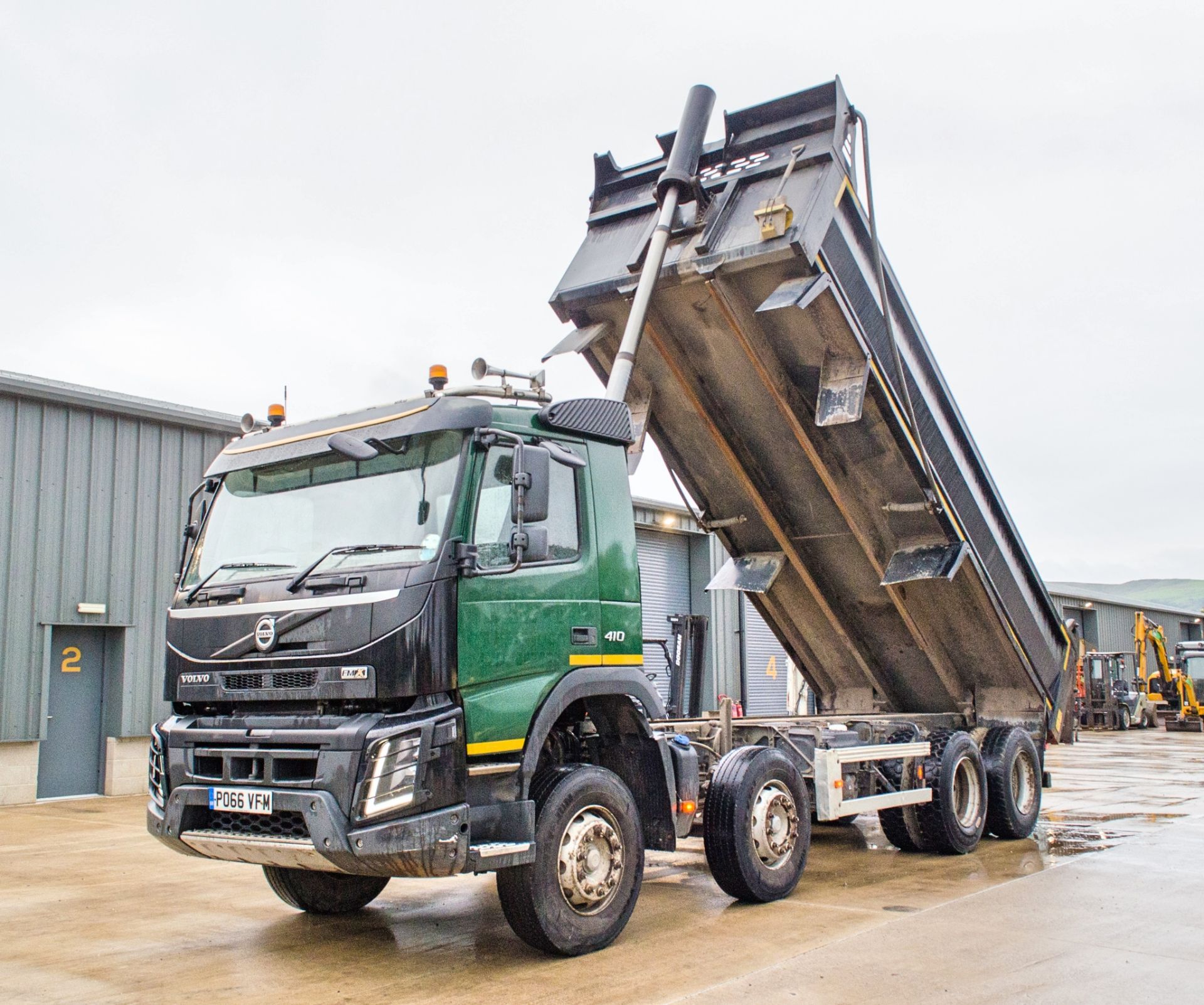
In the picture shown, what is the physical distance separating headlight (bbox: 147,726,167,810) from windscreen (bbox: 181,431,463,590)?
0.78 meters

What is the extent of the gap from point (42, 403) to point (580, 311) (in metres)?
8.43

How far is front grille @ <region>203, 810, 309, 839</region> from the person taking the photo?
495 cm

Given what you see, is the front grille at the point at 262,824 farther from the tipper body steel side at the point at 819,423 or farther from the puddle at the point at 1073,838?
the puddle at the point at 1073,838

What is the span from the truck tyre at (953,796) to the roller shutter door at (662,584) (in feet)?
37.6

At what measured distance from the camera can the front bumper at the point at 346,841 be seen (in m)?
4.74

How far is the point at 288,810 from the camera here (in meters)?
4.92

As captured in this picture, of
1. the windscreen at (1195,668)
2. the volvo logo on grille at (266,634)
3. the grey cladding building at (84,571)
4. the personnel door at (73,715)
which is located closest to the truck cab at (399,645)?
the volvo logo on grille at (266,634)

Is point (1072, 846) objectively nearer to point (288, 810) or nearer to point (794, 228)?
point (794, 228)

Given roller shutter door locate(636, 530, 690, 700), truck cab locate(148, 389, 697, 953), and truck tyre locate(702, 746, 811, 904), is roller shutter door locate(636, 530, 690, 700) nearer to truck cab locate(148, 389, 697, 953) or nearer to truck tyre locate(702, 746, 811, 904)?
truck tyre locate(702, 746, 811, 904)

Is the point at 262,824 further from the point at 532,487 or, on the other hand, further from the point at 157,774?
the point at 532,487

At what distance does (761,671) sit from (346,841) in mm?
18911

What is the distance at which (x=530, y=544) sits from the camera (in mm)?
5285

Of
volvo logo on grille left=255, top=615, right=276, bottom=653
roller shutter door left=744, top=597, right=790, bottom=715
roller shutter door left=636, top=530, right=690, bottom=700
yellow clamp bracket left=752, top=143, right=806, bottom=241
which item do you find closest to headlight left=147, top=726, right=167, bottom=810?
volvo logo on grille left=255, top=615, right=276, bottom=653

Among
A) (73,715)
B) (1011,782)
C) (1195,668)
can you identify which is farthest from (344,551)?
(1195,668)
